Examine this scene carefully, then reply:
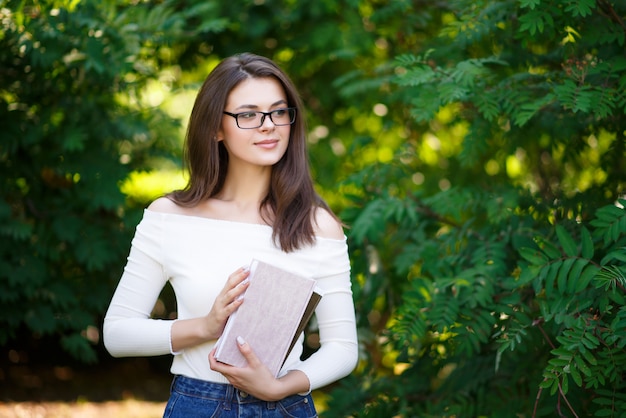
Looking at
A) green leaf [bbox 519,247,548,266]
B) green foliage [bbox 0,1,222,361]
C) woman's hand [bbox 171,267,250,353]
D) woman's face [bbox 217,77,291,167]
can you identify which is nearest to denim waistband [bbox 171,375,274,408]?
woman's hand [bbox 171,267,250,353]

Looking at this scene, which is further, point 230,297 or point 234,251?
point 234,251

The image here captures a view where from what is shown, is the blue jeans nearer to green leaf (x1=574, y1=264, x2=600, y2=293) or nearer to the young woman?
the young woman

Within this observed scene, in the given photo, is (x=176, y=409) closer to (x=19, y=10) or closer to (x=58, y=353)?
(x=19, y=10)

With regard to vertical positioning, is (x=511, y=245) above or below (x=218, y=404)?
below

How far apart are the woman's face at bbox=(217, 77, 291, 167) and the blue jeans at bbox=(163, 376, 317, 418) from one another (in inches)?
30.5

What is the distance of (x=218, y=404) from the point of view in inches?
87.0

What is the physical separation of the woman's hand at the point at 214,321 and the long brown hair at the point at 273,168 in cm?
28

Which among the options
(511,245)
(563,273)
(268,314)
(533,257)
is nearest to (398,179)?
(511,245)

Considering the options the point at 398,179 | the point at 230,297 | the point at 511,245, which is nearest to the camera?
the point at 230,297

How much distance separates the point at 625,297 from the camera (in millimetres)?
2277

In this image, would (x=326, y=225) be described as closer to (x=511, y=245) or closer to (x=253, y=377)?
(x=253, y=377)

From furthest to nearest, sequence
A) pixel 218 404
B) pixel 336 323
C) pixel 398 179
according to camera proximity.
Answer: pixel 398 179 < pixel 336 323 < pixel 218 404

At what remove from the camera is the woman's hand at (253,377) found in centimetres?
209

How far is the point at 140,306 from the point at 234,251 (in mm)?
372
